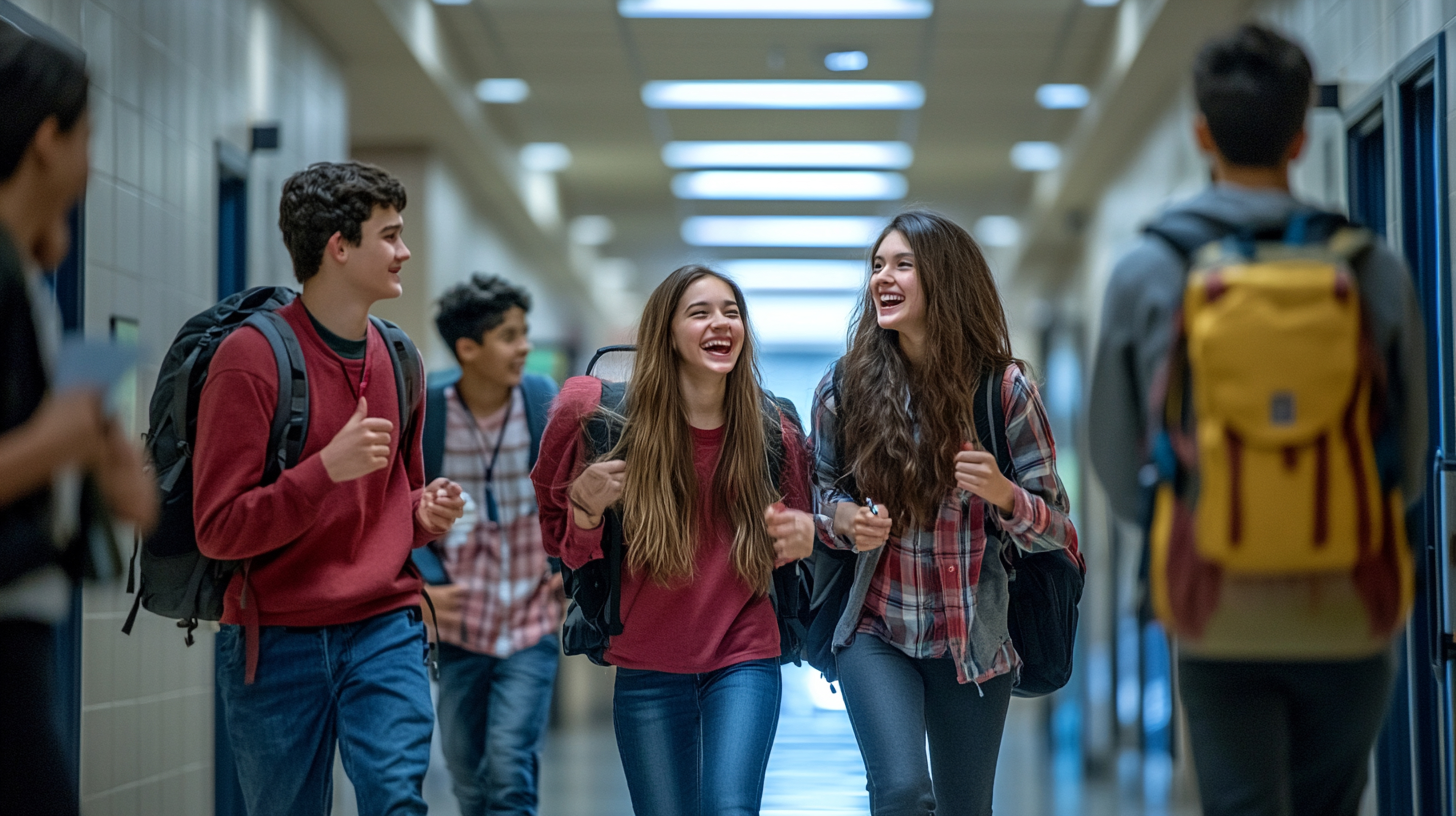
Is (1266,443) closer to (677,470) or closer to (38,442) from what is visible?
(677,470)

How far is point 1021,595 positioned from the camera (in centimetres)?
331

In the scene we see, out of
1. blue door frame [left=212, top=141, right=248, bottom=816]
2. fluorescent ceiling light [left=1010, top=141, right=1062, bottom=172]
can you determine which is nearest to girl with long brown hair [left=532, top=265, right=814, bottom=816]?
blue door frame [left=212, top=141, right=248, bottom=816]

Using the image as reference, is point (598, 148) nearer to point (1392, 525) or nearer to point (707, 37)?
point (707, 37)

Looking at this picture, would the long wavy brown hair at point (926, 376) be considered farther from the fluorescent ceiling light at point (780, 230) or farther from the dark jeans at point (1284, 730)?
the fluorescent ceiling light at point (780, 230)

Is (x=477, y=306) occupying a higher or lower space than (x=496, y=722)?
higher

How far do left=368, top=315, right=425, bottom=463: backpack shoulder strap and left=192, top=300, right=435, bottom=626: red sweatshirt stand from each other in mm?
25

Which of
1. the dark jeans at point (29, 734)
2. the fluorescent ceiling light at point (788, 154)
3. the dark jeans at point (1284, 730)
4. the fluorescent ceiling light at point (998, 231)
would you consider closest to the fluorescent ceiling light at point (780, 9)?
the fluorescent ceiling light at point (788, 154)

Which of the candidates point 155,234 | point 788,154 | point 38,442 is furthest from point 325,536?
point 788,154

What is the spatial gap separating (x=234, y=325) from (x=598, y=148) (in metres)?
8.16

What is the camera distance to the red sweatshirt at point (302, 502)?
291 centimetres

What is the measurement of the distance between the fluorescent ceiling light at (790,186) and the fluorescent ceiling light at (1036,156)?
957 millimetres

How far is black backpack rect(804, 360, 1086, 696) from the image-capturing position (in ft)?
10.7

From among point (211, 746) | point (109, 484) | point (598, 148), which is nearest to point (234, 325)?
point (109, 484)

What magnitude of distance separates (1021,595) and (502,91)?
22.7 feet
